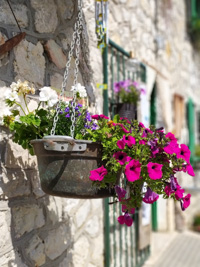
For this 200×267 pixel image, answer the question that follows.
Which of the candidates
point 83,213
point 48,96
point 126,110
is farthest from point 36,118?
point 126,110

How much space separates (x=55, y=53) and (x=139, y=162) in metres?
1.07

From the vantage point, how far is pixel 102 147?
2.00 m

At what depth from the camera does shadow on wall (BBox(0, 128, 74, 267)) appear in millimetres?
2061

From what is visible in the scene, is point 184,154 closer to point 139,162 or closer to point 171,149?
point 171,149

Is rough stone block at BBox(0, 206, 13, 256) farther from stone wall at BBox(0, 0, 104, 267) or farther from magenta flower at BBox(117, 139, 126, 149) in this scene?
magenta flower at BBox(117, 139, 126, 149)

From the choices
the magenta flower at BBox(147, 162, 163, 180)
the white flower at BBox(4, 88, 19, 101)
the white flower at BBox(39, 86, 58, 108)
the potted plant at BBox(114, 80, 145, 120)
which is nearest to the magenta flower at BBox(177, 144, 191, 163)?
the magenta flower at BBox(147, 162, 163, 180)

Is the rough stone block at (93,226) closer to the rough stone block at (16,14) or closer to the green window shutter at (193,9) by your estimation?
the rough stone block at (16,14)

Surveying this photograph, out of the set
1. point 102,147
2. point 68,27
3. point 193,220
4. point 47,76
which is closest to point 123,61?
point 68,27

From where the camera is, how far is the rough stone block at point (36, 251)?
2271 mm

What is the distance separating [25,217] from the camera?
87.7 inches

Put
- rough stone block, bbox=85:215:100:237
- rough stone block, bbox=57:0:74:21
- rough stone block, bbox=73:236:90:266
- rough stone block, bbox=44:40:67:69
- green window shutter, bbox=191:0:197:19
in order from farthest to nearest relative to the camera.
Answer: green window shutter, bbox=191:0:197:19, rough stone block, bbox=85:215:100:237, rough stone block, bbox=73:236:90:266, rough stone block, bbox=57:0:74:21, rough stone block, bbox=44:40:67:69

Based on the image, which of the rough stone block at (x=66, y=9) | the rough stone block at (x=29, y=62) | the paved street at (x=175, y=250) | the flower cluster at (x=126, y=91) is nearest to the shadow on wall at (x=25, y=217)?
the rough stone block at (x=29, y=62)

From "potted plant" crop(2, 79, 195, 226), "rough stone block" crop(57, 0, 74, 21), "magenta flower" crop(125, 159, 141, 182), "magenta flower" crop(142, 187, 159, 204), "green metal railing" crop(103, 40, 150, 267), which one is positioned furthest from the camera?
"green metal railing" crop(103, 40, 150, 267)

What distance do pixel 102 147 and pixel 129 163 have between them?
9.6 inches
